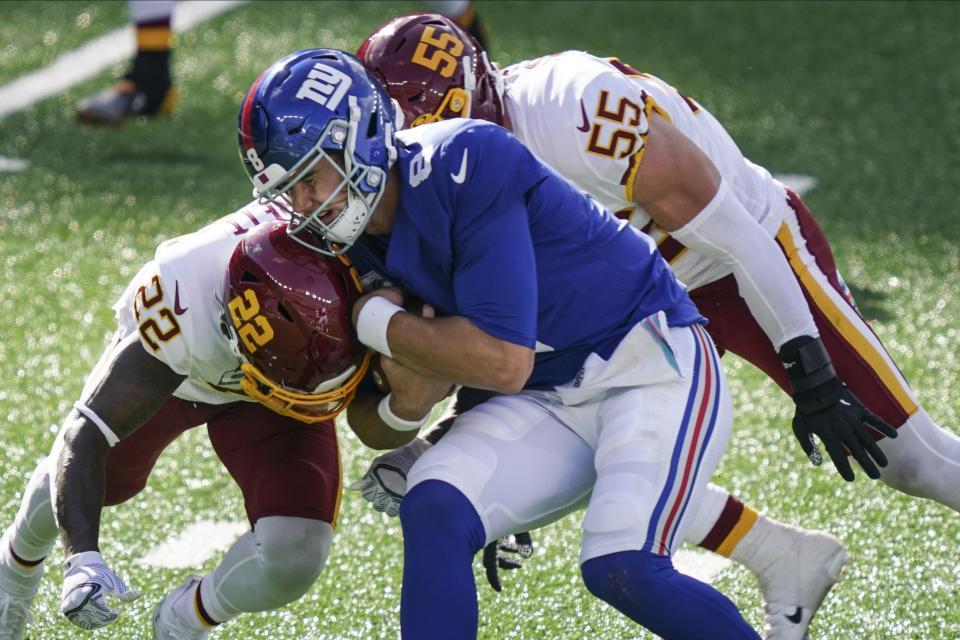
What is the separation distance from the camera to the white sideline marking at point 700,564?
3.20m

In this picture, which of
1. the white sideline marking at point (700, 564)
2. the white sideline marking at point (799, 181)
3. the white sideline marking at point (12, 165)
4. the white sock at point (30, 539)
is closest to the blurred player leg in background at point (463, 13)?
the white sideline marking at point (799, 181)

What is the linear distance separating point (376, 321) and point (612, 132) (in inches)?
25.2

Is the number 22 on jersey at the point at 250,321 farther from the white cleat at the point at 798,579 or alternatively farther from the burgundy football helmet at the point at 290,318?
the white cleat at the point at 798,579

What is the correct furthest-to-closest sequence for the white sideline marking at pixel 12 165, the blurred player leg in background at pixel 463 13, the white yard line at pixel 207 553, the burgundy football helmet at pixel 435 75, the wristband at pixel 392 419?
1. the blurred player leg in background at pixel 463 13
2. the white sideline marking at pixel 12 165
3. the white yard line at pixel 207 553
4. the burgundy football helmet at pixel 435 75
5. the wristband at pixel 392 419

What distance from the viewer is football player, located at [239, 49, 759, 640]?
7.63ft

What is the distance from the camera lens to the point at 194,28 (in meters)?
6.91

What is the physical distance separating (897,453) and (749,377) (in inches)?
48.8

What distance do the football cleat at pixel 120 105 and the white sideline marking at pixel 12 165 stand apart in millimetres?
391

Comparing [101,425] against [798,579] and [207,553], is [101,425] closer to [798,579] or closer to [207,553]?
[207,553]

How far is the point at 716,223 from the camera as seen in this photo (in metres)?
2.75

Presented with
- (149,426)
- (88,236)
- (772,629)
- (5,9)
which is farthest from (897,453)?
(5,9)

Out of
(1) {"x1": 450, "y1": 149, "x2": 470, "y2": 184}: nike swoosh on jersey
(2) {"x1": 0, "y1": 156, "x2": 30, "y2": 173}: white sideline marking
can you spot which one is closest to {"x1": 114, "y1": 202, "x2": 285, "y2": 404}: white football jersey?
(1) {"x1": 450, "y1": 149, "x2": 470, "y2": 184}: nike swoosh on jersey

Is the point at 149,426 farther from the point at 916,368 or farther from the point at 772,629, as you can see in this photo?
the point at 916,368

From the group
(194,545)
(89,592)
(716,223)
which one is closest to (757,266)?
(716,223)
